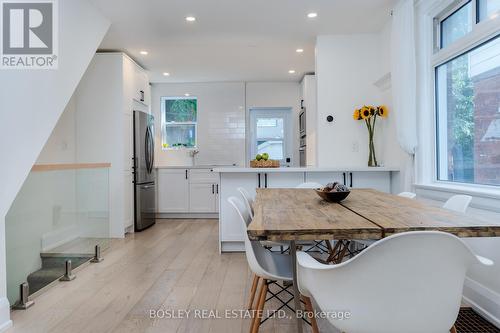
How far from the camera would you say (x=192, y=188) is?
20.9 ft

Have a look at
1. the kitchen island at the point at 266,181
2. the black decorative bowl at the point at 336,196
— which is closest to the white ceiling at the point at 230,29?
the kitchen island at the point at 266,181

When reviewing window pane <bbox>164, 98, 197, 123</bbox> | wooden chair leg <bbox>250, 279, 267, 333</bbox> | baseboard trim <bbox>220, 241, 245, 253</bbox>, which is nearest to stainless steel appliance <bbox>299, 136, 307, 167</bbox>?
window pane <bbox>164, 98, 197, 123</bbox>

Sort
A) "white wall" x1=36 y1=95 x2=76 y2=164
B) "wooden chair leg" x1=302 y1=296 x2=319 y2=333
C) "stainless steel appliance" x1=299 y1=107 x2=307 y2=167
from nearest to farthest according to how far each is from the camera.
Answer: "wooden chair leg" x1=302 y1=296 x2=319 y2=333, "white wall" x1=36 y1=95 x2=76 y2=164, "stainless steel appliance" x1=299 y1=107 x2=307 y2=167

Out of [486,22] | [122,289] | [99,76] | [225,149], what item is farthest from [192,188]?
[486,22]

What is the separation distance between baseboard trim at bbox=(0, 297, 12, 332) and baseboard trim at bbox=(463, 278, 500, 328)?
3.10 meters

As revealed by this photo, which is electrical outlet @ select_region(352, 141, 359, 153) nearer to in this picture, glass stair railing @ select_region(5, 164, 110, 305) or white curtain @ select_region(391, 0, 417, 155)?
white curtain @ select_region(391, 0, 417, 155)

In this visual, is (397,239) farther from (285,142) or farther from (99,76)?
(285,142)

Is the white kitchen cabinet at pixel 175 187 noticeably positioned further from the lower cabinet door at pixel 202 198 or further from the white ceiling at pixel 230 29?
the white ceiling at pixel 230 29

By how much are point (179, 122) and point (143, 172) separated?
6.32 feet

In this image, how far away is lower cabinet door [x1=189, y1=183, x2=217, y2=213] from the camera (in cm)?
637

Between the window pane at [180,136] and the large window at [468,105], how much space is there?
4.78m

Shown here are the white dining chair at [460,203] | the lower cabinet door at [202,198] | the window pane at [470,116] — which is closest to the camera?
the white dining chair at [460,203]

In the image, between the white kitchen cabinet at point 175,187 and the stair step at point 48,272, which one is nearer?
the stair step at point 48,272

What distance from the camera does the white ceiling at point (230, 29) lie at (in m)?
3.52
